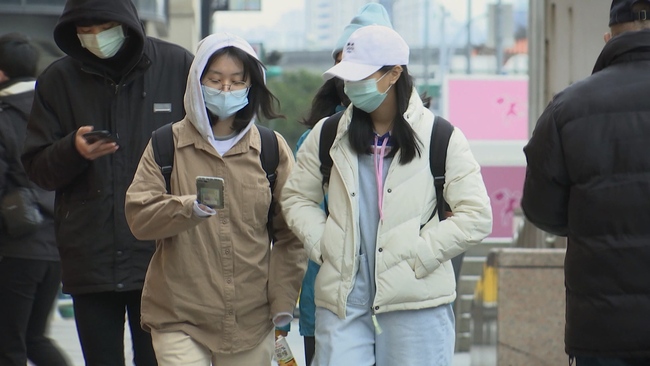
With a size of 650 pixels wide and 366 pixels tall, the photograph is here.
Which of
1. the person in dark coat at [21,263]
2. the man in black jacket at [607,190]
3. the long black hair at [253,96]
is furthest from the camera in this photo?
the person in dark coat at [21,263]

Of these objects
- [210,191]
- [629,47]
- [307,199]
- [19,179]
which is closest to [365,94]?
[307,199]

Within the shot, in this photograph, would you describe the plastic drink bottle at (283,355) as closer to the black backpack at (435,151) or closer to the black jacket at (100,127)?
the black jacket at (100,127)

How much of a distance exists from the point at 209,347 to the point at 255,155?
0.77 m

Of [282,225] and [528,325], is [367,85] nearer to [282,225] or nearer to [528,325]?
[282,225]

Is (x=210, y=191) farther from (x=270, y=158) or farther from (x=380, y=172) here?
(x=380, y=172)

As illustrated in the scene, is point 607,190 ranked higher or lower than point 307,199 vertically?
higher

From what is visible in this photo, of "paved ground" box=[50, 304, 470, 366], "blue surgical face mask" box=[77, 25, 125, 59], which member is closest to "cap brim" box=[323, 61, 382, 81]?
"blue surgical face mask" box=[77, 25, 125, 59]

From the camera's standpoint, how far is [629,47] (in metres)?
4.02

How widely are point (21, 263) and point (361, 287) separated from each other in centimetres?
240

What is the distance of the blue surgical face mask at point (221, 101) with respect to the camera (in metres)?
4.62

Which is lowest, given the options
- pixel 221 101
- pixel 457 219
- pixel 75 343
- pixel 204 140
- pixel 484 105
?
pixel 75 343

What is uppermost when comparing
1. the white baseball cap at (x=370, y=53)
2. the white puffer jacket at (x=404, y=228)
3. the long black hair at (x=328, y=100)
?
the white baseball cap at (x=370, y=53)

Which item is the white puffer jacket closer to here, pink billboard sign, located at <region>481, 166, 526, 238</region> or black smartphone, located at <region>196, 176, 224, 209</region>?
black smartphone, located at <region>196, 176, 224, 209</region>

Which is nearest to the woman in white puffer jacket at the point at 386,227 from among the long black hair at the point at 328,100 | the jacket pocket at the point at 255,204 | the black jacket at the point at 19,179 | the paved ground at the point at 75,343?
the jacket pocket at the point at 255,204
